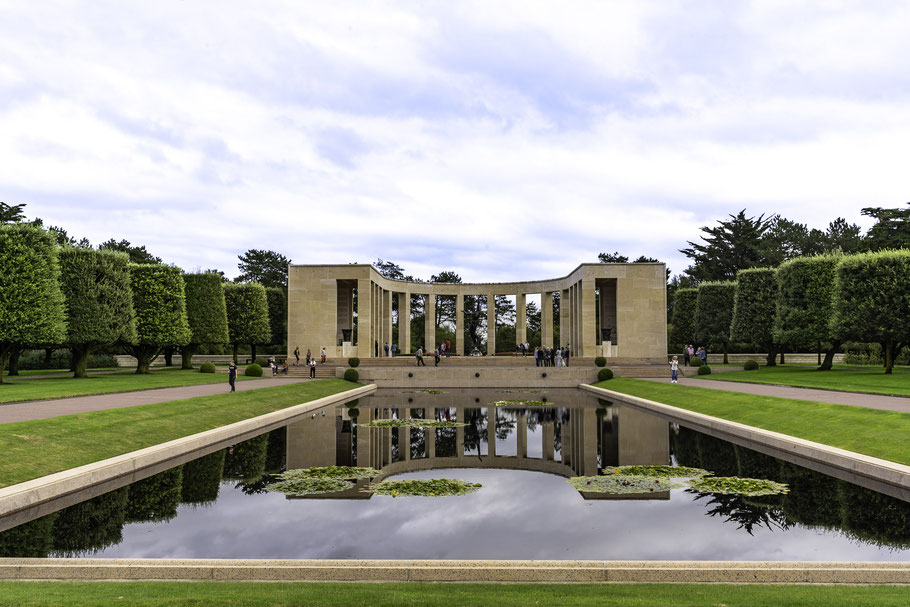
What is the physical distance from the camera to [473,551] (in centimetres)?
902

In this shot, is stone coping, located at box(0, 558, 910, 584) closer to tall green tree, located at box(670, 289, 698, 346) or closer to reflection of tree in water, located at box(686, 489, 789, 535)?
reflection of tree in water, located at box(686, 489, 789, 535)

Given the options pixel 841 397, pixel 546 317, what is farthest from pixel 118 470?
pixel 546 317

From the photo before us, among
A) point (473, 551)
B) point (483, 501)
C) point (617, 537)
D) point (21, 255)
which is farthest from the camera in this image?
point (21, 255)

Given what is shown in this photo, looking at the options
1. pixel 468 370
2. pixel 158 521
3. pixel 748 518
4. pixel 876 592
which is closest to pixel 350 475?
pixel 158 521

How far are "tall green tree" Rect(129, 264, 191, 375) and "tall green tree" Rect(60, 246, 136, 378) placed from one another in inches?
165

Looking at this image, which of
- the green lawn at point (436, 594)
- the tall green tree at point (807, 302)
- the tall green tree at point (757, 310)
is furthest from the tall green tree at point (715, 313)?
the green lawn at point (436, 594)

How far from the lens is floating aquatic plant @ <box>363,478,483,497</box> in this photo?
12.6 m

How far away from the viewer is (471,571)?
24.6 ft

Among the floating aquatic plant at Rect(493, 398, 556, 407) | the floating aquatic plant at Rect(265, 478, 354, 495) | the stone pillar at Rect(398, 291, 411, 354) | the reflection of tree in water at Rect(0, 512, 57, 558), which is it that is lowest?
the floating aquatic plant at Rect(493, 398, 556, 407)

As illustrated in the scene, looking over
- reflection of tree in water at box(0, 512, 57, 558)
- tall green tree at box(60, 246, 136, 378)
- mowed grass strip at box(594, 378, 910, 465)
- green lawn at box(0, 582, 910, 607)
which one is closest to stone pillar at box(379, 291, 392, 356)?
tall green tree at box(60, 246, 136, 378)

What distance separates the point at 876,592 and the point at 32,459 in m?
14.6

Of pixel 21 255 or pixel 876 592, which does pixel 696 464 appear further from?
pixel 21 255

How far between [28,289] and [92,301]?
5.97 meters

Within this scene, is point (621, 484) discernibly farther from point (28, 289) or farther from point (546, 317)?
point (546, 317)
